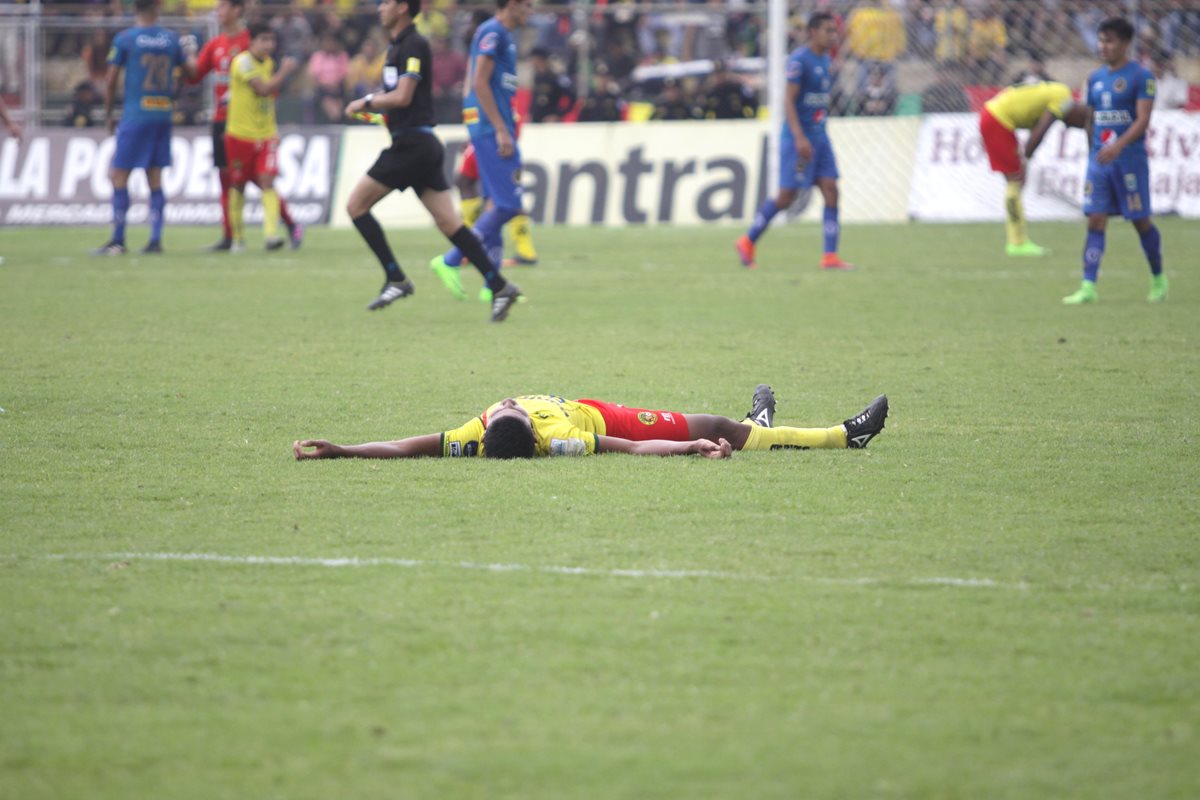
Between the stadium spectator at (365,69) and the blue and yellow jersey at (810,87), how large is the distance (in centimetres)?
1311

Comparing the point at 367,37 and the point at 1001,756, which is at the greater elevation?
the point at 367,37

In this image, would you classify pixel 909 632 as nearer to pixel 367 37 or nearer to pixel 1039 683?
pixel 1039 683

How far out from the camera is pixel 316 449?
6.48 meters

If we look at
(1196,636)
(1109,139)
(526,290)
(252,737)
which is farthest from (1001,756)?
(526,290)

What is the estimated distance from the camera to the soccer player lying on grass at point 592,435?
21.2 feet

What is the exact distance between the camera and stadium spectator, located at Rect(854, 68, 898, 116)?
79.3 feet

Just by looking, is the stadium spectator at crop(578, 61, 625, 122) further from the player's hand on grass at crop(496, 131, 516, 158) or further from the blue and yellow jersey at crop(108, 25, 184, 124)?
the player's hand on grass at crop(496, 131, 516, 158)

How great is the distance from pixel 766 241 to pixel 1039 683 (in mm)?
16157

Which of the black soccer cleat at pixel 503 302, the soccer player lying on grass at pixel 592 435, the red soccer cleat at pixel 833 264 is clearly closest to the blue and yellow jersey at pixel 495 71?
the black soccer cleat at pixel 503 302

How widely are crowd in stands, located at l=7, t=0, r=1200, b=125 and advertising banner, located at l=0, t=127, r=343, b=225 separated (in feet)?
4.90

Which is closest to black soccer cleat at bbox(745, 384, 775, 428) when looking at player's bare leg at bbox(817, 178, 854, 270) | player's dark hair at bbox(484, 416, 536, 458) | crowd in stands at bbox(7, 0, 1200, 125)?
player's dark hair at bbox(484, 416, 536, 458)

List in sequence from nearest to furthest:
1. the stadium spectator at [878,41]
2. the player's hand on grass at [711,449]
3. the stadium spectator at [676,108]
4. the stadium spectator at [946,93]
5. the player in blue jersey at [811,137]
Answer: the player's hand on grass at [711,449]
the player in blue jersey at [811,137]
the stadium spectator at [946,93]
the stadium spectator at [878,41]
the stadium spectator at [676,108]

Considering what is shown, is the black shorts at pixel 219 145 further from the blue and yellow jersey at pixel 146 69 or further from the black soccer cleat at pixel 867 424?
the black soccer cleat at pixel 867 424

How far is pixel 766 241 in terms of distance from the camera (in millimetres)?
19719
